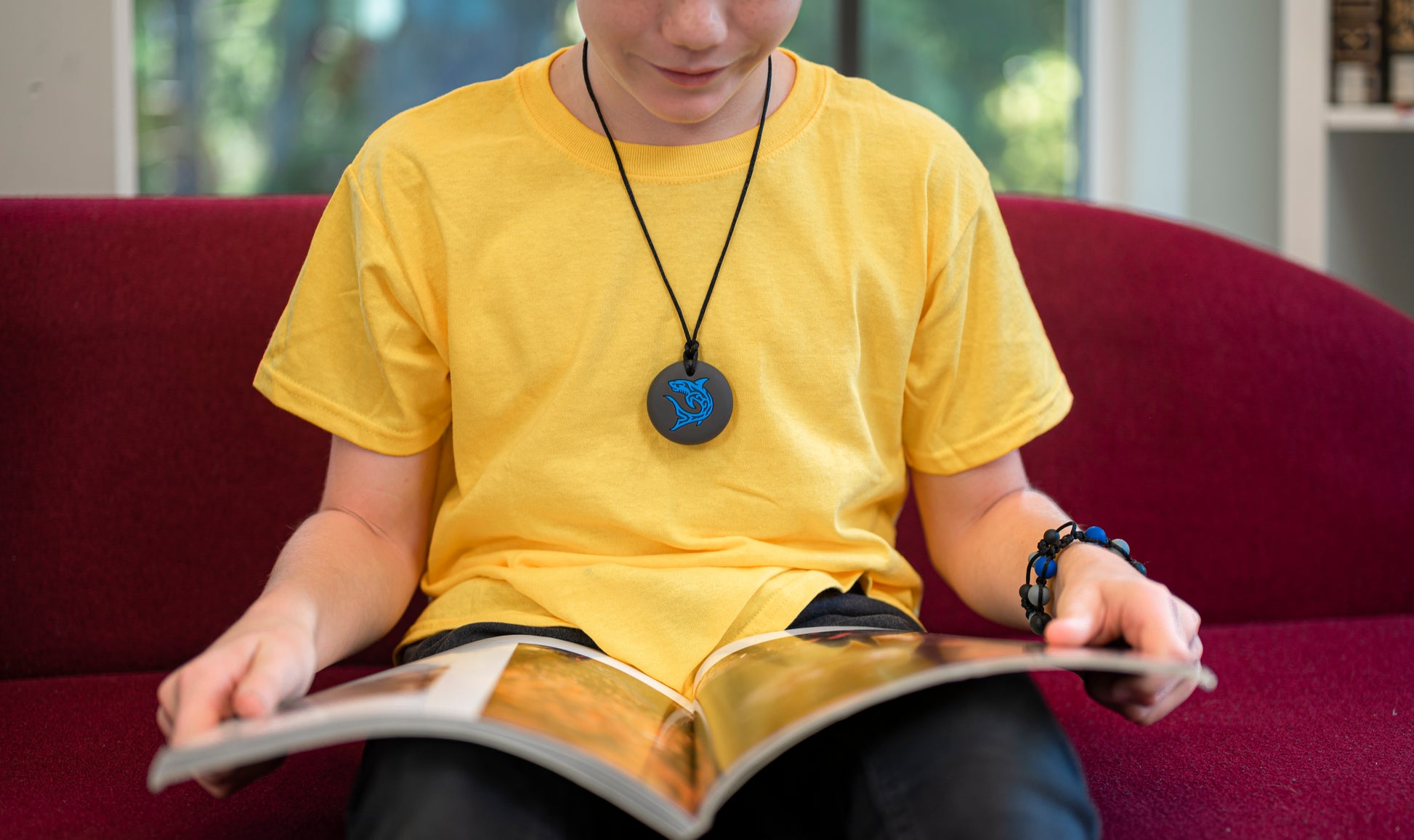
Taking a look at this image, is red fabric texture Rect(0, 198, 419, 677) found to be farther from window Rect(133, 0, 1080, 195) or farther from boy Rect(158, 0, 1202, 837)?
window Rect(133, 0, 1080, 195)

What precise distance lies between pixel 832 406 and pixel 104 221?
71cm

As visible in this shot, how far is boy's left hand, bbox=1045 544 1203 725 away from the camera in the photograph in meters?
0.60

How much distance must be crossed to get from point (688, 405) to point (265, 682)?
0.31 metres

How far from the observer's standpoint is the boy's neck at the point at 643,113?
0.82 meters

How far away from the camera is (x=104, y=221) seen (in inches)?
42.9

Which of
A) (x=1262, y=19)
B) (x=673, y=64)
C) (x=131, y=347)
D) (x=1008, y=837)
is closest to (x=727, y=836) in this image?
(x=1008, y=837)

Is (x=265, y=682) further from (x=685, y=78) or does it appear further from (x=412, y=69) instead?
(x=412, y=69)

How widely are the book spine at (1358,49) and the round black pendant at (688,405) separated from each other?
122 centimetres

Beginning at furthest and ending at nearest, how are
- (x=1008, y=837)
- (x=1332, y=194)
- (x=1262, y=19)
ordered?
(x=1262, y=19)
(x=1332, y=194)
(x=1008, y=837)

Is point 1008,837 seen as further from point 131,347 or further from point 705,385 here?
point 131,347

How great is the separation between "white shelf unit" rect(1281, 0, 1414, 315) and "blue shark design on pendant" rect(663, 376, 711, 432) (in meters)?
1.15

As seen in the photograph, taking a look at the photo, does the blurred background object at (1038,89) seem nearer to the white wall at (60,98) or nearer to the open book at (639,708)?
the white wall at (60,98)

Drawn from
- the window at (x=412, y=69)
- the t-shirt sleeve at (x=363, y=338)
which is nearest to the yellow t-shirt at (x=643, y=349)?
the t-shirt sleeve at (x=363, y=338)

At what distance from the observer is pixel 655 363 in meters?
0.80
